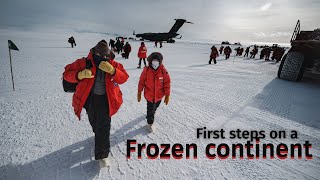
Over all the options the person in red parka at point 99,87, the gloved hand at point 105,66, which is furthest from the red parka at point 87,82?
the gloved hand at point 105,66

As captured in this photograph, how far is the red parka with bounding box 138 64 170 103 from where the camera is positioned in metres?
3.33

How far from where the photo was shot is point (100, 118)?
8.13ft

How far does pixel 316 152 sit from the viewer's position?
10.5 feet

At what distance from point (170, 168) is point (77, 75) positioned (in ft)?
5.85

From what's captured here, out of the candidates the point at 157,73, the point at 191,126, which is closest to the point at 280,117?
the point at 191,126

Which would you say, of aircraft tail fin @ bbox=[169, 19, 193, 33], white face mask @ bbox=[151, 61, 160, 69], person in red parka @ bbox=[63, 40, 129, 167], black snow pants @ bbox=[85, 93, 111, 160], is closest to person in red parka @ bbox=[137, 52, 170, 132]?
white face mask @ bbox=[151, 61, 160, 69]

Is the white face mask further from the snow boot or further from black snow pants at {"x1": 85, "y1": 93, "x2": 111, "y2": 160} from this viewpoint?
the snow boot

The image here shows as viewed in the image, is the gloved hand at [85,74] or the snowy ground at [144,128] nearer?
the gloved hand at [85,74]

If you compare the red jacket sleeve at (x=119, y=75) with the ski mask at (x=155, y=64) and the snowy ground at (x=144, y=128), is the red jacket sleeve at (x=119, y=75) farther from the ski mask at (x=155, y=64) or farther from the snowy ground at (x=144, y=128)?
the snowy ground at (x=144, y=128)

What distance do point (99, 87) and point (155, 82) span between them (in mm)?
1144

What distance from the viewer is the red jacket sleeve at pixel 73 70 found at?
2256 millimetres

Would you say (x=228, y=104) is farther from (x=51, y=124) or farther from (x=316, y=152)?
(x=51, y=124)

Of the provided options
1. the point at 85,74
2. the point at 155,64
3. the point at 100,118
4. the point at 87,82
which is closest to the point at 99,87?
the point at 87,82

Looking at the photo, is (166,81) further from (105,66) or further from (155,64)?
(105,66)
